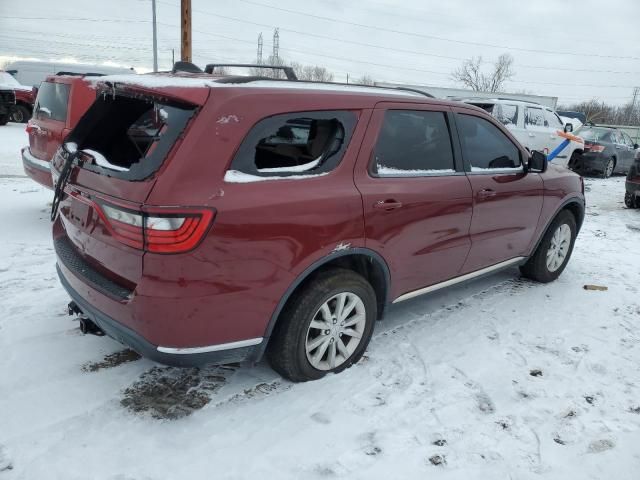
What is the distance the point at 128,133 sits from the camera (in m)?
2.90

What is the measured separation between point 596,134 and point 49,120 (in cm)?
1382

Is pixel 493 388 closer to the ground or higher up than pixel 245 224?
closer to the ground

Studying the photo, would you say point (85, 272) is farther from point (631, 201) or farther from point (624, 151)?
point (624, 151)

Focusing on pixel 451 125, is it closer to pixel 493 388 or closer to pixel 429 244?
pixel 429 244

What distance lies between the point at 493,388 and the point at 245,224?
1.87 metres

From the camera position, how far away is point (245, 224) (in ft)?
7.78

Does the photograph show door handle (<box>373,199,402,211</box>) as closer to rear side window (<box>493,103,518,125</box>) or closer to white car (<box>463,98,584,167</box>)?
white car (<box>463,98,584,167</box>)

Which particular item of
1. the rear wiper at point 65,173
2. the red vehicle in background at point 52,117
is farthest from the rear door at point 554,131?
the rear wiper at point 65,173

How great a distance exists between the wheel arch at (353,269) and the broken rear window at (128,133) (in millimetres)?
925

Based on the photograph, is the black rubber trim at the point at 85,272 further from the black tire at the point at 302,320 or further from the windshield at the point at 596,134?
the windshield at the point at 596,134

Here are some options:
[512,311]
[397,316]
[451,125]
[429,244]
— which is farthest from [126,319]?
[512,311]

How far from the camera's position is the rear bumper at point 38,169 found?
19.2 ft

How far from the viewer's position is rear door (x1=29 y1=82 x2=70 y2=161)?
19.4 feet

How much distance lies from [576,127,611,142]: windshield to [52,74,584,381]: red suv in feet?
40.4
